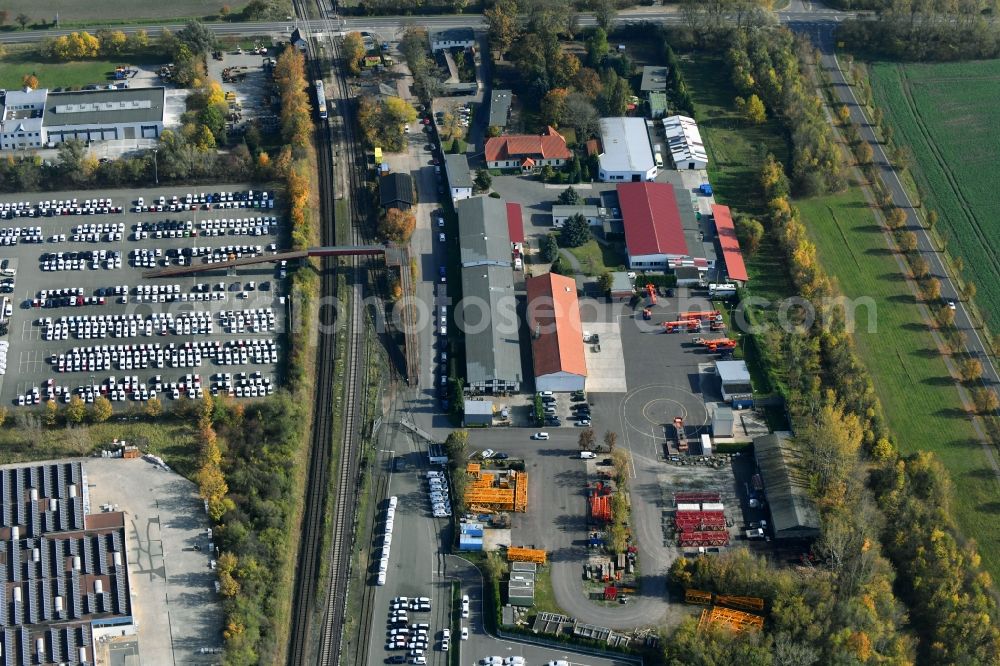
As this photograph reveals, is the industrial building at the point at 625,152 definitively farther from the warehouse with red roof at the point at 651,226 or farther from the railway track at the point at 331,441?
the railway track at the point at 331,441

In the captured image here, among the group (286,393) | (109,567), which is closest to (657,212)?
(286,393)

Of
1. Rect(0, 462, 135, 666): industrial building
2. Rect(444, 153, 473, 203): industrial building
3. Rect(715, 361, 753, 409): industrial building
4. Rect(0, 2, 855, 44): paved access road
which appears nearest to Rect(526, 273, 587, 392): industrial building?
Rect(715, 361, 753, 409): industrial building

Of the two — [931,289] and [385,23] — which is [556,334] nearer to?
[931,289]

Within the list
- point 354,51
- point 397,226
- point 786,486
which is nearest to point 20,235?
point 397,226

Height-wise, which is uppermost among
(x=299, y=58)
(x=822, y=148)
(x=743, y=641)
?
(x=299, y=58)

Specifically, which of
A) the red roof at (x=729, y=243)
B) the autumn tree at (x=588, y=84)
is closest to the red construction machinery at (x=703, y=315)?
the red roof at (x=729, y=243)

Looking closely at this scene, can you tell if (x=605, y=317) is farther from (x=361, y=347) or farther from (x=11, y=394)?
(x=11, y=394)

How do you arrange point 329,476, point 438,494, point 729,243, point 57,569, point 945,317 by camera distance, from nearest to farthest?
point 57,569
point 438,494
point 329,476
point 945,317
point 729,243
